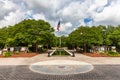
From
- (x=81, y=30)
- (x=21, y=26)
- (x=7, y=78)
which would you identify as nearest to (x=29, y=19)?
(x=21, y=26)

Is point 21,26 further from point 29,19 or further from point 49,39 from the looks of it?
point 49,39

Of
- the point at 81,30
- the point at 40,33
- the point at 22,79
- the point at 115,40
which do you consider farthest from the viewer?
the point at 115,40

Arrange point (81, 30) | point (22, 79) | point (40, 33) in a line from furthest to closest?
point (81, 30)
point (40, 33)
point (22, 79)

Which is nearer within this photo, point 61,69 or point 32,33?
point 61,69

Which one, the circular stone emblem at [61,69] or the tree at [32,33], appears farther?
the tree at [32,33]

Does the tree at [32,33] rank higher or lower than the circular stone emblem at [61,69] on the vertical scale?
higher

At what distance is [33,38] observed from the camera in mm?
34562

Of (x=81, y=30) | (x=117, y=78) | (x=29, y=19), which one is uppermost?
(x=29, y=19)

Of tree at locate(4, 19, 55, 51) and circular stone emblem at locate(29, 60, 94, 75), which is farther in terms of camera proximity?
tree at locate(4, 19, 55, 51)

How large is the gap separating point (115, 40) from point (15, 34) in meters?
25.1

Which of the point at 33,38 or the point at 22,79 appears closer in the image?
the point at 22,79

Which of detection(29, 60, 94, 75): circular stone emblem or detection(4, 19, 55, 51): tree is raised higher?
detection(4, 19, 55, 51): tree

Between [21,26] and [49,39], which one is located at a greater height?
[21,26]

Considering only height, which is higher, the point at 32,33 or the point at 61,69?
the point at 32,33
